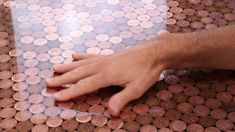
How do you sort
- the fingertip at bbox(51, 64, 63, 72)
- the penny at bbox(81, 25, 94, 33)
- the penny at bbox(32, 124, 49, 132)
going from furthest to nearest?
the penny at bbox(81, 25, 94, 33), the fingertip at bbox(51, 64, 63, 72), the penny at bbox(32, 124, 49, 132)

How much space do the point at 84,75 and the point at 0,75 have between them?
18cm

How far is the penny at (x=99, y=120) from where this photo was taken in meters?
0.78

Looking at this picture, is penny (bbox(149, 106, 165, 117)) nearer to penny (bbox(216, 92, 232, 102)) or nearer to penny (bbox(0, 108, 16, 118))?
penny (bbox(216, 92, 232, 102))

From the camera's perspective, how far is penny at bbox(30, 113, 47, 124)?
2.55ft

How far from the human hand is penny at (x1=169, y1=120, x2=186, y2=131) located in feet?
0.30

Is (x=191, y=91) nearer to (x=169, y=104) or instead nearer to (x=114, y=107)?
(x=169, y=104)

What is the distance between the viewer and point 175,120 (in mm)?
785

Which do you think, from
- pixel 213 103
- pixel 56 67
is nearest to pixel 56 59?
pixel 56 67

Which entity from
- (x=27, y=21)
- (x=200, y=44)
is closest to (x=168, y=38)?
(x=200, y=44)

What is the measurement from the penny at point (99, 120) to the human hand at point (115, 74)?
2 centimetres

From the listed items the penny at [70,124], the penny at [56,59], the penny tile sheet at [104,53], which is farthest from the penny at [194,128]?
the penny at [56,59]

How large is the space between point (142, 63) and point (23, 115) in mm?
261

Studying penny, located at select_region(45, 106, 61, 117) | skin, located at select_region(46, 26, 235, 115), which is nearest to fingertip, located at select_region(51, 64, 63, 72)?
skin, located at select_region(46, 26, 235, 115)

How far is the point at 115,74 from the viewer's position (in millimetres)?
824
